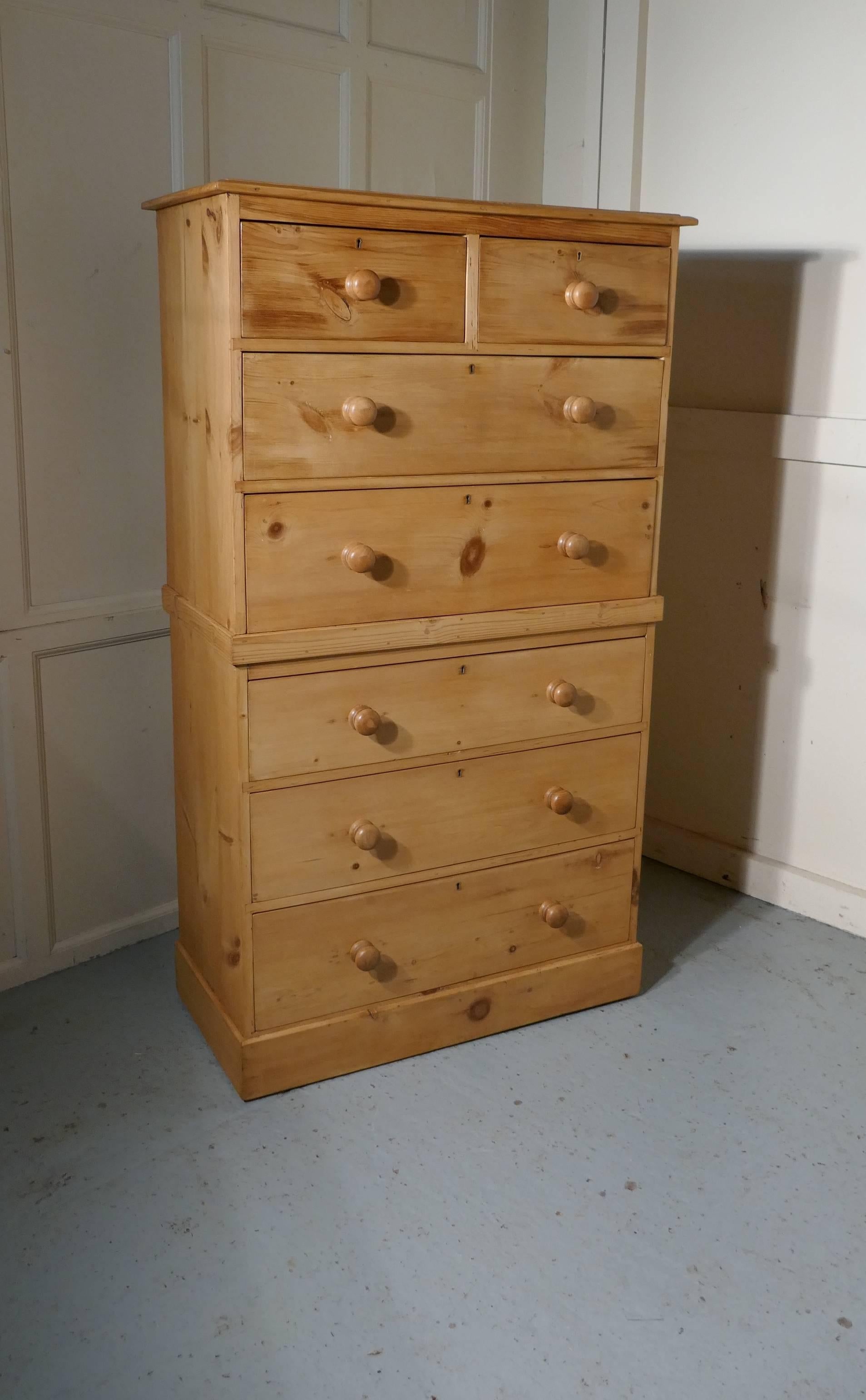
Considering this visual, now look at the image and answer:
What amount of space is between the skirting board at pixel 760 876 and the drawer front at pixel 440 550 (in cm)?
93

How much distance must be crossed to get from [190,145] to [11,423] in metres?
0.64

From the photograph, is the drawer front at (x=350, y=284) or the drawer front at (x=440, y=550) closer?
the drawer front at (x=350, y=284)

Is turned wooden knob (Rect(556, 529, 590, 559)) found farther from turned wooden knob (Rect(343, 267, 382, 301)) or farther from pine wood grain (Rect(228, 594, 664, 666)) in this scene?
turned wooden knob (Rect(343, 267, 382, 301))

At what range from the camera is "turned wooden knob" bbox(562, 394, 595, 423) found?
2.04 m

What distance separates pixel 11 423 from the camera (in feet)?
7.23

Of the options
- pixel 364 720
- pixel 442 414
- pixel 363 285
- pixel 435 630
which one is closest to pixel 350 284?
pixel 363 285

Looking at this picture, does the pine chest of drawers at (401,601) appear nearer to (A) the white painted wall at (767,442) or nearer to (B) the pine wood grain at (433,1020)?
(B) the pine wood grain at (433,1020)

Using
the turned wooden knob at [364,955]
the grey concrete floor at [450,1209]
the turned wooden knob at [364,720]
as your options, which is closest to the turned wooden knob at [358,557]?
the turned wooden knob at [364,720]

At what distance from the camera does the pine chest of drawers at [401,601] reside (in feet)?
6.07

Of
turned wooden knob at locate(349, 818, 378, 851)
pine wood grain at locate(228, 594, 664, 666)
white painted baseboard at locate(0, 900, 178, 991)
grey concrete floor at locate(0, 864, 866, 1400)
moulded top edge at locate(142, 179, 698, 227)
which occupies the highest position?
moulded top edge at locate(142, 179, 698, 227)

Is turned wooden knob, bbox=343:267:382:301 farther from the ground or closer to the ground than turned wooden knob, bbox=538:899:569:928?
farther from the ground

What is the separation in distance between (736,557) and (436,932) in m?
1.18

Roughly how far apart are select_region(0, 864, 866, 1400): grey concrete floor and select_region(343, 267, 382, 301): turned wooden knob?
4.30ft

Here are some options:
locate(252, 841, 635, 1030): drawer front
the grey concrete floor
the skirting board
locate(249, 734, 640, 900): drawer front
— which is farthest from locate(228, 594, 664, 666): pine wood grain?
the skirting board
